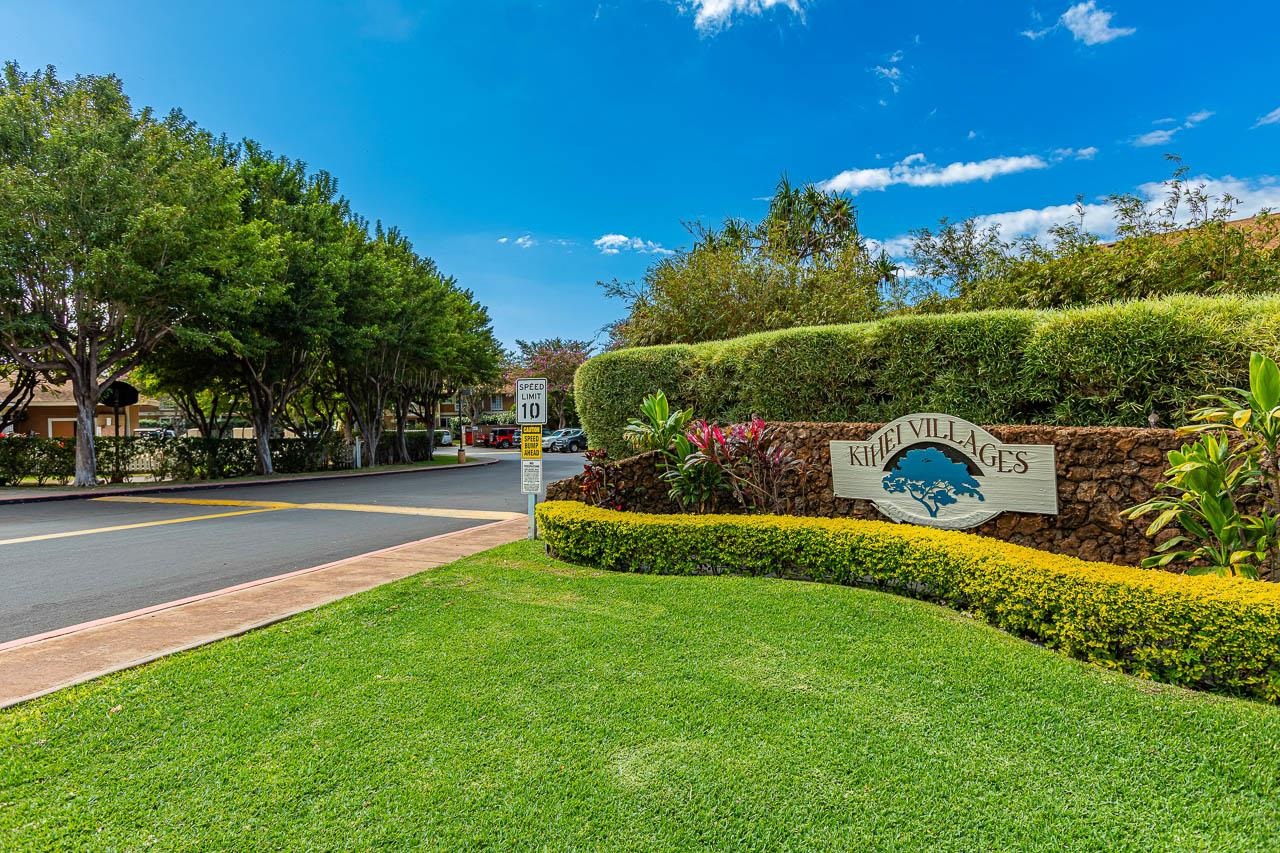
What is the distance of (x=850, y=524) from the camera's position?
5781 millimetres

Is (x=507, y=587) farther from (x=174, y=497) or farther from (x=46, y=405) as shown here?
(x=46, y=405)

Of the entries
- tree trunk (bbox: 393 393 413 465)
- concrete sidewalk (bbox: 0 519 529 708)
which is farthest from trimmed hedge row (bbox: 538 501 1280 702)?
tree trunk (bbox: 393 393 413 465)

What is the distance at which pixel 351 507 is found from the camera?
41.3ft

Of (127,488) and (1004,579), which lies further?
(127,488)

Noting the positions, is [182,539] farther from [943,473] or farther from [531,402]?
[943,473]

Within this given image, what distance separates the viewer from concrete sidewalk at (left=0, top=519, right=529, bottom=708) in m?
3.91

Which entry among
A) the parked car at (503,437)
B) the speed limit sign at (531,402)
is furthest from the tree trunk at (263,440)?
the parked car at (503,437)

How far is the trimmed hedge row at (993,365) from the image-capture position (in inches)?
215

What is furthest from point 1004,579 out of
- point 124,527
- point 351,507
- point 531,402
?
point 124,527

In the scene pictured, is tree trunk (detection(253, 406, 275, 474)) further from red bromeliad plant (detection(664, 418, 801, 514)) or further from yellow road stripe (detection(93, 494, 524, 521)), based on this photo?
red bromeliad plant (detection(664, 418, 801, 514))

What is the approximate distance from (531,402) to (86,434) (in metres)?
15.7

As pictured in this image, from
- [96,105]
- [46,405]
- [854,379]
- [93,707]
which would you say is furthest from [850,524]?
[46,405]

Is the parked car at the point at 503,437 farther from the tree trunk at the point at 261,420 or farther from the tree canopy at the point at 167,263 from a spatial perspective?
the tree trunk at the point at 261,420

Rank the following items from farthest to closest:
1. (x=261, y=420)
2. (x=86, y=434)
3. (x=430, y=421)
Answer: (x=430, y=421) → (x=261, y=420) → (x=86, y=434)
